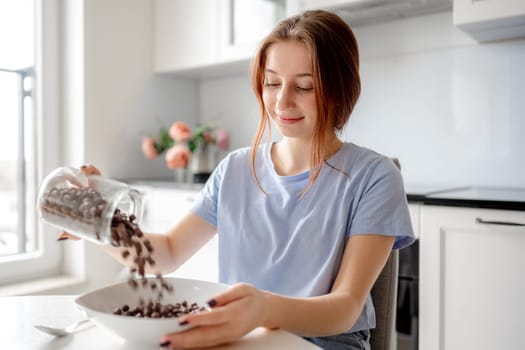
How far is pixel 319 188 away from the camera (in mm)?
1036

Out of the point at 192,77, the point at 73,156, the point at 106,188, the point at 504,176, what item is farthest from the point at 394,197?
the point at 192,77

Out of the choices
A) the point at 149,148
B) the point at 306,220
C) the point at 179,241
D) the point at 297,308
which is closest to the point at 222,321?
the point at 297,308

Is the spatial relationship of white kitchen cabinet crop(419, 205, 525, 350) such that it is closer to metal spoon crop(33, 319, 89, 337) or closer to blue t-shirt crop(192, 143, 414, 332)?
blue t-shirt crop(192, 143, 414, 332)

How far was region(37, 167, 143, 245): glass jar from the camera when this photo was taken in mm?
663

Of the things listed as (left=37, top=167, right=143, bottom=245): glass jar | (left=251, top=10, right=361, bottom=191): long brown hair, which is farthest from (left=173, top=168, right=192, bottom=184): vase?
(left=37, top=167, right=143, bottom=245): glass jar

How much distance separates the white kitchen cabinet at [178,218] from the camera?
7.07 ft

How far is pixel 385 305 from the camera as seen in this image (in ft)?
3.39

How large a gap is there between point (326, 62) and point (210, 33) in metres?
1.63

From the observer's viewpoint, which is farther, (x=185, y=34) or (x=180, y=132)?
(x=185, y=34)

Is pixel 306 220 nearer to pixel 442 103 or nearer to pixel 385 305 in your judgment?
pixel 385 305

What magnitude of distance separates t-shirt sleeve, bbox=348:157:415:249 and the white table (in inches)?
12.1

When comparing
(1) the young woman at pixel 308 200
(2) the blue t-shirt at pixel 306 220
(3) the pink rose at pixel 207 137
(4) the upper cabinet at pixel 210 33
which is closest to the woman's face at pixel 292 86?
(1) the young woman at pixel 308 200

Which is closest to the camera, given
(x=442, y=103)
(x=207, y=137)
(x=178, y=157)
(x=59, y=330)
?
(x=59, y=330)

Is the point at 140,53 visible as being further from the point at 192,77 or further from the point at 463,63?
the point at 463,63
